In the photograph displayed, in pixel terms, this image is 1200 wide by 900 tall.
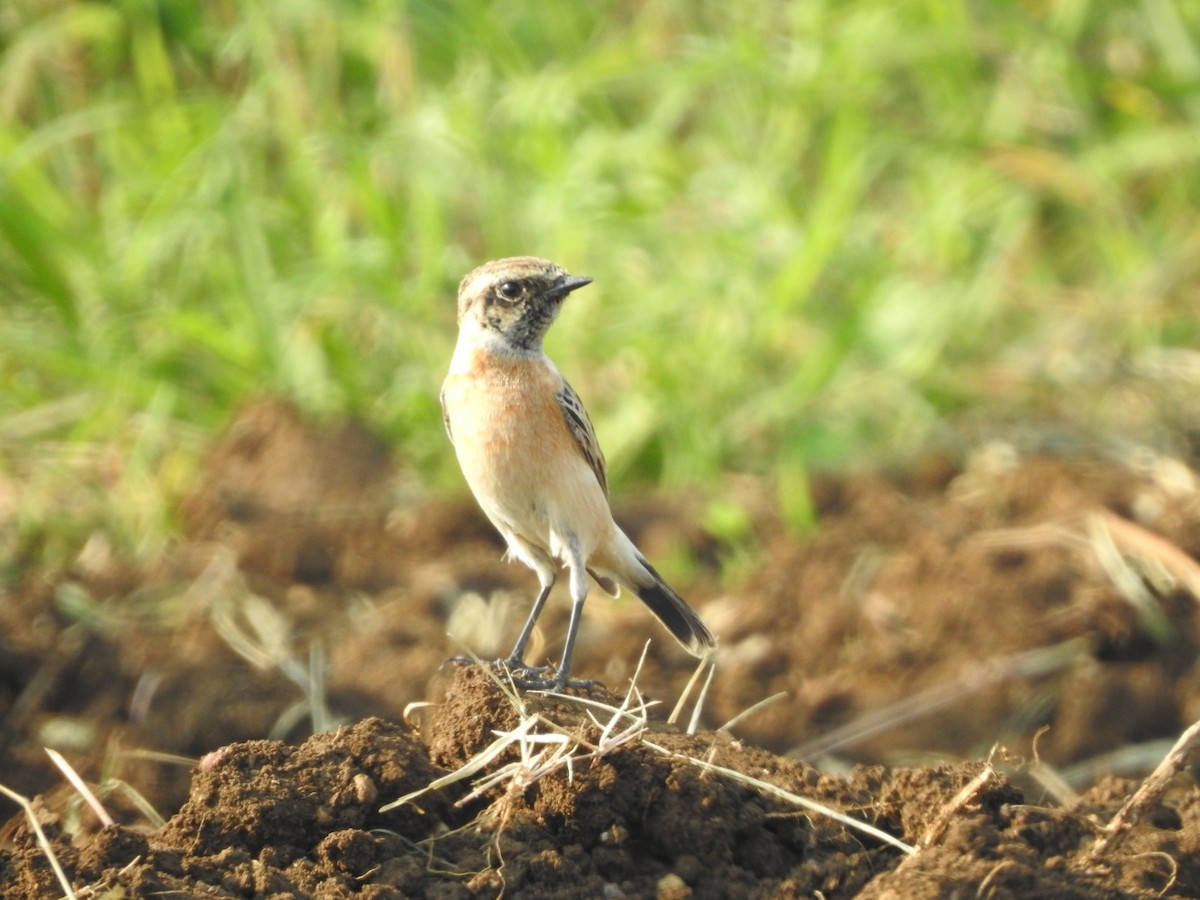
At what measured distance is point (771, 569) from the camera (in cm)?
769

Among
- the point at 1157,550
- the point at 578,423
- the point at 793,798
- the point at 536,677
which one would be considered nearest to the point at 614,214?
the point at 1157,550

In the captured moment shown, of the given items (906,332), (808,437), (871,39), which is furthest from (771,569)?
(871,39)

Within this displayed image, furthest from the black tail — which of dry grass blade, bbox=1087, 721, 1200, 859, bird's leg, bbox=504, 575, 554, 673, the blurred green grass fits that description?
the blurred green grass

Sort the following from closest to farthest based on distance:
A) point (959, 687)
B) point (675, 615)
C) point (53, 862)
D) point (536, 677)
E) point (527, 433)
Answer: point (53, 862) < point (536, 677) < point (527, 433) < point (675, 615) < point (959, 687)

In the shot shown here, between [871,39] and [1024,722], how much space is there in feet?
16.2

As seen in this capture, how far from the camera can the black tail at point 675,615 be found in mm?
5887

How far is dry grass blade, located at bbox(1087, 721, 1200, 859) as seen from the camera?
12.6 feet

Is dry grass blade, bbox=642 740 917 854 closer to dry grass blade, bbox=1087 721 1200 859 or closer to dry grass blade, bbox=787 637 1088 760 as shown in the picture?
dry grass blade, bbox=1087 721 1200 859

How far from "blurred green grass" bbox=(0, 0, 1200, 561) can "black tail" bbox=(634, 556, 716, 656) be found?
7.91ft

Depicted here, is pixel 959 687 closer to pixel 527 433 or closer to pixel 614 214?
pixel 527 433

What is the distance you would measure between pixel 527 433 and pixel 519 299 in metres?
0.48

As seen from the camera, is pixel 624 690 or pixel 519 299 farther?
pixel 624 690

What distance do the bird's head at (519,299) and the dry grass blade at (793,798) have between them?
1.93 metres

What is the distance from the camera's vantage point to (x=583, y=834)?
3.92 m
